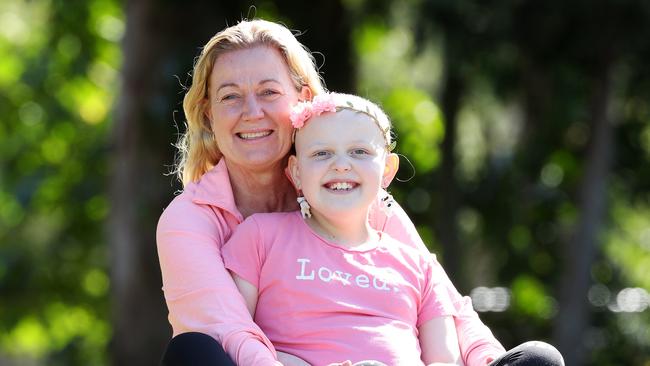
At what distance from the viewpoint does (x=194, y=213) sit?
10.9ft

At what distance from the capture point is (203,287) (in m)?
3.15

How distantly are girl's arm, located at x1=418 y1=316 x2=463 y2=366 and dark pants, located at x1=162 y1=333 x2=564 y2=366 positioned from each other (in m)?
0.34

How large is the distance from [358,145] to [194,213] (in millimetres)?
473

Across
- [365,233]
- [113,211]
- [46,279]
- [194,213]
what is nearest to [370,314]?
[365,233]

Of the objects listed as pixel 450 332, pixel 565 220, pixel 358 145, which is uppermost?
pixel 358 145

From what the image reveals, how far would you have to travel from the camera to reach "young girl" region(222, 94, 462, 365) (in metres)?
3.18

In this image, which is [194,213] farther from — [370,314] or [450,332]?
[450,332]

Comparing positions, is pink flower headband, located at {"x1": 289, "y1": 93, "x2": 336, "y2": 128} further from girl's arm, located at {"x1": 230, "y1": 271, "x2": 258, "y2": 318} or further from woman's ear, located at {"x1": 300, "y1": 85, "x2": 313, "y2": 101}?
girl's arm, located at {"x1": 230, "y1": 271, "x2": 258, "y2": 318}

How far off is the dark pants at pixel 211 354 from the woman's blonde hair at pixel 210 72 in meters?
0.75

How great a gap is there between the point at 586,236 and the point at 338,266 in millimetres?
5603

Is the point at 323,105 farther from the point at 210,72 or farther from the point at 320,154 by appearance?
the point at 210,72

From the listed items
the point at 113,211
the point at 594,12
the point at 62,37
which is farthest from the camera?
the point at 62,37

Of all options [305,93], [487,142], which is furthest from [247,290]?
[487,142]

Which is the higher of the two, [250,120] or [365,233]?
[250,120]
